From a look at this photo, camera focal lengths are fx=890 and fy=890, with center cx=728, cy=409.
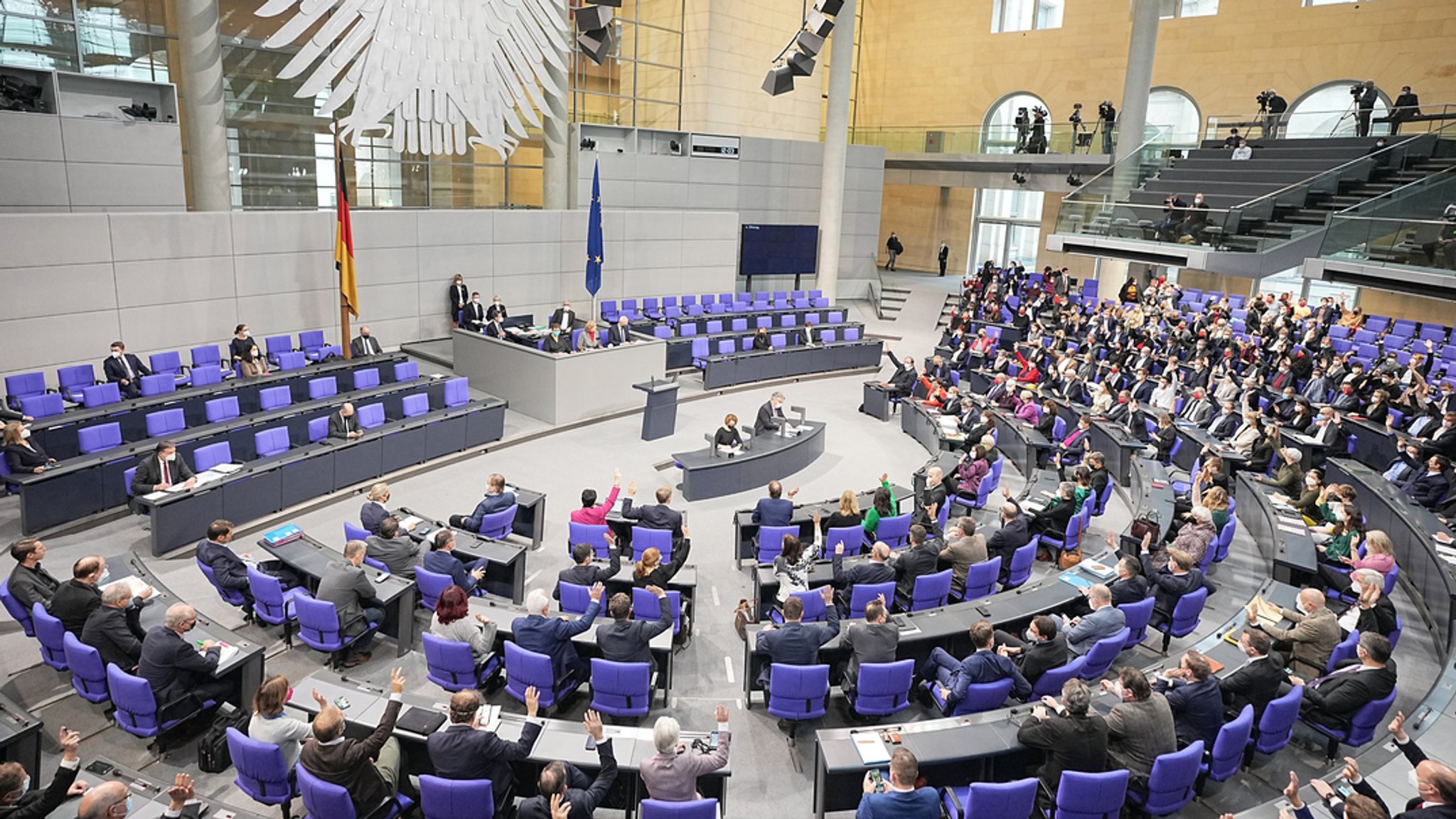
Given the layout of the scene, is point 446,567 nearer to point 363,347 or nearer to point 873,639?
point 873,639

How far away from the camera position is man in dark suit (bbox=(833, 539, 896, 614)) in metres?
7.87

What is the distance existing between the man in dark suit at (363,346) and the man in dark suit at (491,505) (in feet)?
22.6

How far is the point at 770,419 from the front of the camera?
518 inches

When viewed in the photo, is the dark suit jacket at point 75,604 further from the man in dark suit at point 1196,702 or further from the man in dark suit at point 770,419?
the man in dark suit at point 770,419

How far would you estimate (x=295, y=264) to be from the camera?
53.5 feet

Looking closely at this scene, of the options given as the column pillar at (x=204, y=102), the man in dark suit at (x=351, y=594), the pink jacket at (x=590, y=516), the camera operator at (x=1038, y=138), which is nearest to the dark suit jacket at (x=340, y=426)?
the pink jacket at (x=590, y=516)

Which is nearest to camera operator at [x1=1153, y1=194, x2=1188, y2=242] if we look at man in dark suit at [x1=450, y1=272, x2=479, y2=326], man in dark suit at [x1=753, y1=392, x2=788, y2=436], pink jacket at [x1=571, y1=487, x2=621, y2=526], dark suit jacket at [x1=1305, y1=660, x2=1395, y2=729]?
man in dark suit at [x1=753, y1=392, x2=788, y2=436]

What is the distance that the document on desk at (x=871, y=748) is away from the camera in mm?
5492

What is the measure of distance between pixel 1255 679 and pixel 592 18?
45.4 feet

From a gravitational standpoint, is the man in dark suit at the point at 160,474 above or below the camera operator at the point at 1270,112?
below

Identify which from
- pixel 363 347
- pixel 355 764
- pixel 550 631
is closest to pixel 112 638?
pixel 355 764

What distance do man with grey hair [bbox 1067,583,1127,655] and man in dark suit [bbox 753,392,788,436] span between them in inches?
265

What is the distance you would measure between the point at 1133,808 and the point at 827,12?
15.4 m

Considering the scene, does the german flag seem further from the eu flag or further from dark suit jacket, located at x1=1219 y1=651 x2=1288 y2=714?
dark suit jacket, located at x1=1219 y1=651 x2=1288 y2=714
